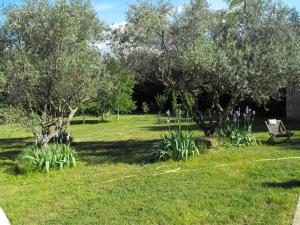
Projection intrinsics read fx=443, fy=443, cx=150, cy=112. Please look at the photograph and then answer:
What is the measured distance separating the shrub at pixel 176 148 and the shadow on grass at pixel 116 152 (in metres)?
0.41

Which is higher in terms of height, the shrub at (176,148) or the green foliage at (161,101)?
the green foliage at (161,101)

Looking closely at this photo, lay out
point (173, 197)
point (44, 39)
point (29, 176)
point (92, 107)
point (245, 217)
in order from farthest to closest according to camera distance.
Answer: point (92, 107), point (44, 39), point (29, 176), point (173, 197), point (245, 217)

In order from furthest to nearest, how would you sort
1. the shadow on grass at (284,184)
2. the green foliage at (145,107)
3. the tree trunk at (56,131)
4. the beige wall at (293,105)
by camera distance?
the green foliage at (145,107)
the beige wall at (293,105)
the tree trunk at (56,131)
the shadow on grass at (284,184)

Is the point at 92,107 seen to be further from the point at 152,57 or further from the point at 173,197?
the point at 173,197

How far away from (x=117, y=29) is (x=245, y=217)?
7.82 metres

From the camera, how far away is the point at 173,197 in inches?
294

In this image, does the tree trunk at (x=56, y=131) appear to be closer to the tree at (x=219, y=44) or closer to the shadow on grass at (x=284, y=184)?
the tree at (x=219, y=44)

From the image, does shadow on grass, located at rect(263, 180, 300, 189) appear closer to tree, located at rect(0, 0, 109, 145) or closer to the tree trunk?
tree, located at rect(0, 0, 109, 145)

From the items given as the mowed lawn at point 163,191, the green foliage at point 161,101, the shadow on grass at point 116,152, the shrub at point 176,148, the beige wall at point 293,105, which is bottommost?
the mowed lawn at point 163,191

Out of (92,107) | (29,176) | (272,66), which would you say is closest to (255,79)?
(272,66)

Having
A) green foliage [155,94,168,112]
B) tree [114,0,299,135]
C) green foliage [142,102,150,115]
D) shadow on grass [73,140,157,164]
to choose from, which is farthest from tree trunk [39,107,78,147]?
green foliage [142,102,150,115]

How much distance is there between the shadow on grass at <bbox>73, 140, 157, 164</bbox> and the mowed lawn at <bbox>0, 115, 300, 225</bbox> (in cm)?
15

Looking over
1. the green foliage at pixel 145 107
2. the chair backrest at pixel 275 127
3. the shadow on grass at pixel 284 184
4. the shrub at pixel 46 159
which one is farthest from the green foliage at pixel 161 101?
the shadow on grass at pixel 284 184

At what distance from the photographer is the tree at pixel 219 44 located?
11281 millimetres
